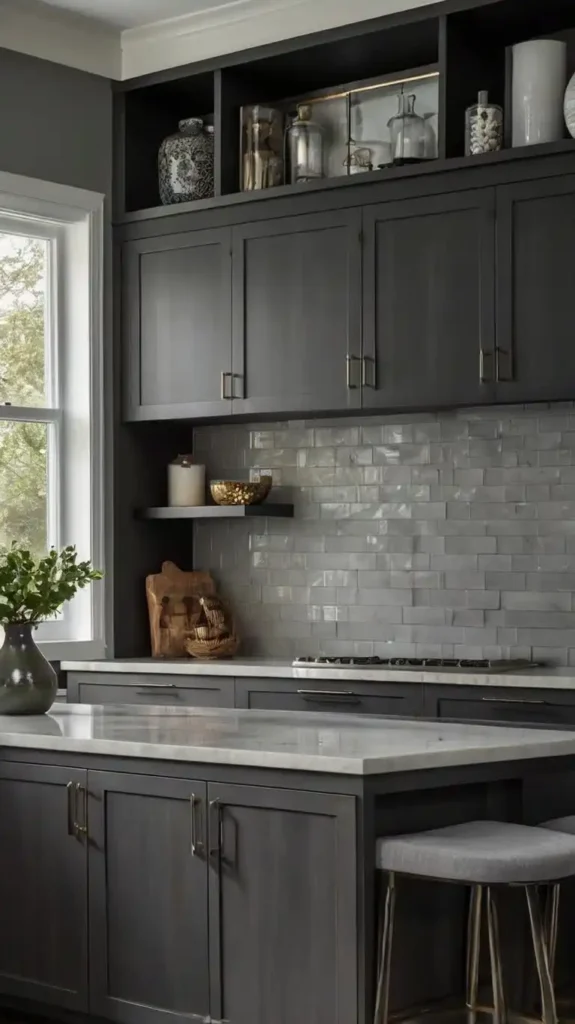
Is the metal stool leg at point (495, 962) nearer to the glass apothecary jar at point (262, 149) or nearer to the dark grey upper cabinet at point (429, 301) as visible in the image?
the dark grey upper cabinet at point (429, 301)

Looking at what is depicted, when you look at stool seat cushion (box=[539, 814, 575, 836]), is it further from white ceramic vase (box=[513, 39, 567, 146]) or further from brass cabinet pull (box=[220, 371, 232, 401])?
brass cabinet pull (box=[220, 371, 232, 401])

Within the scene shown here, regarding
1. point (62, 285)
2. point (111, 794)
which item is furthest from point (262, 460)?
point (111, 794)

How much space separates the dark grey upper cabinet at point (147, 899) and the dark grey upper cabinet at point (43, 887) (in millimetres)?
59

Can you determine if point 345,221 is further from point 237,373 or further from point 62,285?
point 62,285

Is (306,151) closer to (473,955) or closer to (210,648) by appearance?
(210,648)

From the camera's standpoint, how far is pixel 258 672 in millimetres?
5391

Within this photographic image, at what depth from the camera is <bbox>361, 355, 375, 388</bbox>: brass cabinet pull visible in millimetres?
5367

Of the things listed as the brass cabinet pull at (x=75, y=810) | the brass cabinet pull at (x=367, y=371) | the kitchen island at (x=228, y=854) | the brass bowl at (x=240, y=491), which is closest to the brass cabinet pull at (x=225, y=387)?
the brass bowl at (x=240, y=491)

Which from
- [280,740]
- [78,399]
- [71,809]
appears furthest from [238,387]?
[280,740]

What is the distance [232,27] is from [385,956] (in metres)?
3.89

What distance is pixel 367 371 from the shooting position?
538cm

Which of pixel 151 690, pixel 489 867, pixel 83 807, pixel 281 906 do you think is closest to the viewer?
pixel 489 867

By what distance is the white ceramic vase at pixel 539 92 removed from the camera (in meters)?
5.08

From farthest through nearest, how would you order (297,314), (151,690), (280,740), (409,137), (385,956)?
(151,690) → (297,314) → (409,137) → (280,740) → (385,956)
